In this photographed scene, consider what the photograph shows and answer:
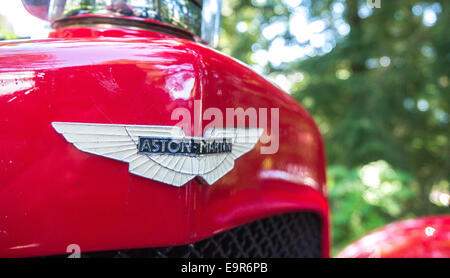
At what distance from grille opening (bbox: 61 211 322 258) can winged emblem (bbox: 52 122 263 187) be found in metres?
0.25

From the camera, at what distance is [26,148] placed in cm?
67

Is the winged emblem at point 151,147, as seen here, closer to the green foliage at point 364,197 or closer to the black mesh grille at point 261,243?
the black mesh grille at point 261,243

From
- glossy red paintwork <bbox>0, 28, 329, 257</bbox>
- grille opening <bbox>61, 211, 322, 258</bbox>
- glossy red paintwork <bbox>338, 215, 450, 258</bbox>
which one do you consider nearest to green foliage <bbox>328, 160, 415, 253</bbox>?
glossy red paintwork <bbox>338, 215, 450, 258</bbox>

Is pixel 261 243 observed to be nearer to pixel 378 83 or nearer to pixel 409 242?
pixel 409 242

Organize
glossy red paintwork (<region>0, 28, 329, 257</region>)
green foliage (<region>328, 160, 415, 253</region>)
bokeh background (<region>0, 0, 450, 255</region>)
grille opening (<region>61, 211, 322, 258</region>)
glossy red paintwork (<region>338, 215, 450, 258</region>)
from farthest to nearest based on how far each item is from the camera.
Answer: bokeh background (<region>0, 0, 450, 255</region>) → green foliage (<region>328, 160, 415, 253</region>) → glossy red paintwork (<region>338, 215, 450, 258</region>) → grille opening (<region>61, 211, 322, 258</region>) → glossy red paintwork (<region>0, 28, 329, 257</region>)

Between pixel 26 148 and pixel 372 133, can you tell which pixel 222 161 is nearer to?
pixel 26 148

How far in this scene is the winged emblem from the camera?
2.24ft

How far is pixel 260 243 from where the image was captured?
3.60 ft

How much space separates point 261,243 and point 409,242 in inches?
26.0

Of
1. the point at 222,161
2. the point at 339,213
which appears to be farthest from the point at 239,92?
the point at 339,213

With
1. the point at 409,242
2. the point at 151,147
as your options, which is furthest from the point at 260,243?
the point at 409,242

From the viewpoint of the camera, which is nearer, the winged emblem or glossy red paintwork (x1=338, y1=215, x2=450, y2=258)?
the winged emblem

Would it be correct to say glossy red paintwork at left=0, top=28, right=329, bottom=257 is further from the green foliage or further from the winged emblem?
the green foliage

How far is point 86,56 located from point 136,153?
237 mm
